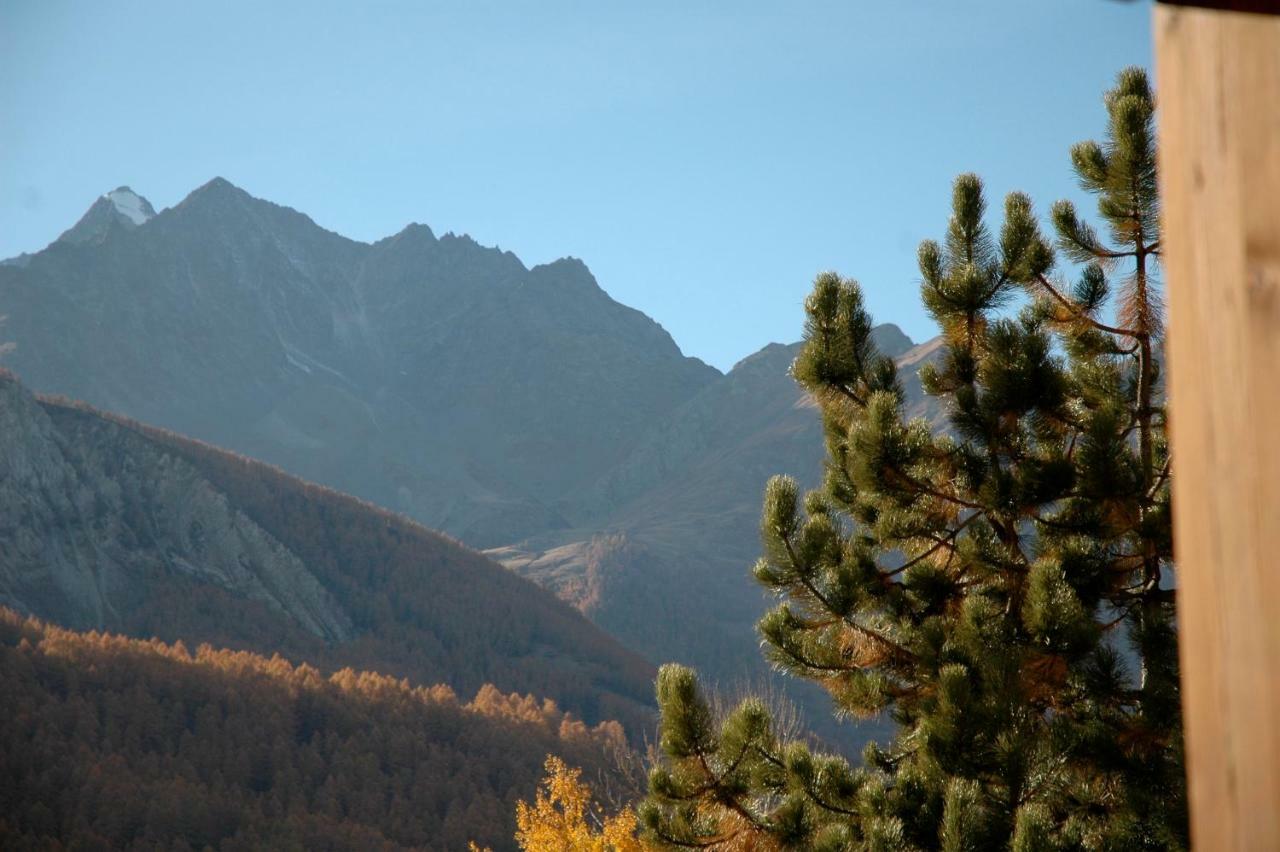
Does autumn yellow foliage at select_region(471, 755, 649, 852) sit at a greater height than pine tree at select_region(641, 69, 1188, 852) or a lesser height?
lesser

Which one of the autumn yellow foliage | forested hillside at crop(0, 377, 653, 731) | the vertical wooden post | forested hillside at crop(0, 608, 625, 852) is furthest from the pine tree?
forested hillside at crop(0, 377, 653, 731)

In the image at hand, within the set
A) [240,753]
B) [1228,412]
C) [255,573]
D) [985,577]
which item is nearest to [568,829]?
[985,577]

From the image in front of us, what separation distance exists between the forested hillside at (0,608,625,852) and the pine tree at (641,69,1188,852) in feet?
128

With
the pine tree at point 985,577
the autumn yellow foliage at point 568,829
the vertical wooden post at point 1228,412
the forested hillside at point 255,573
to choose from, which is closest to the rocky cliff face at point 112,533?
the forested hillside at point 255,573

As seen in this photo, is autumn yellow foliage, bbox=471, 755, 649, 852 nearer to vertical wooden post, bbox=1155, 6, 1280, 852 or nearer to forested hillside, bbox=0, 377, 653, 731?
vertical wooden post, bbox=1155, 6, 1280, 852

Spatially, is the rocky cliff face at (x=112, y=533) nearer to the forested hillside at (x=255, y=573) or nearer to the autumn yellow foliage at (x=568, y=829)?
the forested hillside at (x=255, y=573)

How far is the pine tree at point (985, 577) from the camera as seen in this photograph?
6004 mm

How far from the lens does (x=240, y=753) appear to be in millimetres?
57875

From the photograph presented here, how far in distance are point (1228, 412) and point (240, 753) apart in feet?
203

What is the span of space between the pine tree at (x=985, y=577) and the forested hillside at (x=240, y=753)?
39.1m

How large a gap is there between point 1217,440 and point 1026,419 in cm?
613

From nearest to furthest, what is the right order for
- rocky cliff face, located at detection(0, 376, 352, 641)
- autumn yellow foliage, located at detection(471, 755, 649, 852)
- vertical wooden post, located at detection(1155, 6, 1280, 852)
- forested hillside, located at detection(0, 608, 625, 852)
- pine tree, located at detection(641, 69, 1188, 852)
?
vertical wooden post, located at detection(1155, 6, 1280, 852) < pine tree, located at detection(641, 69, 1188, 852) < autumn yellow foliage, located at detection(471, 755, 649, 852) < forested hillside, located at detection(0, 608, 625, 852) < rocky cliff face, located at detection(0, 376, 352, 641)

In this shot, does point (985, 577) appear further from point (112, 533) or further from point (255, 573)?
point (255, 573)

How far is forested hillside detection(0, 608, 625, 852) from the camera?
49.8 m
